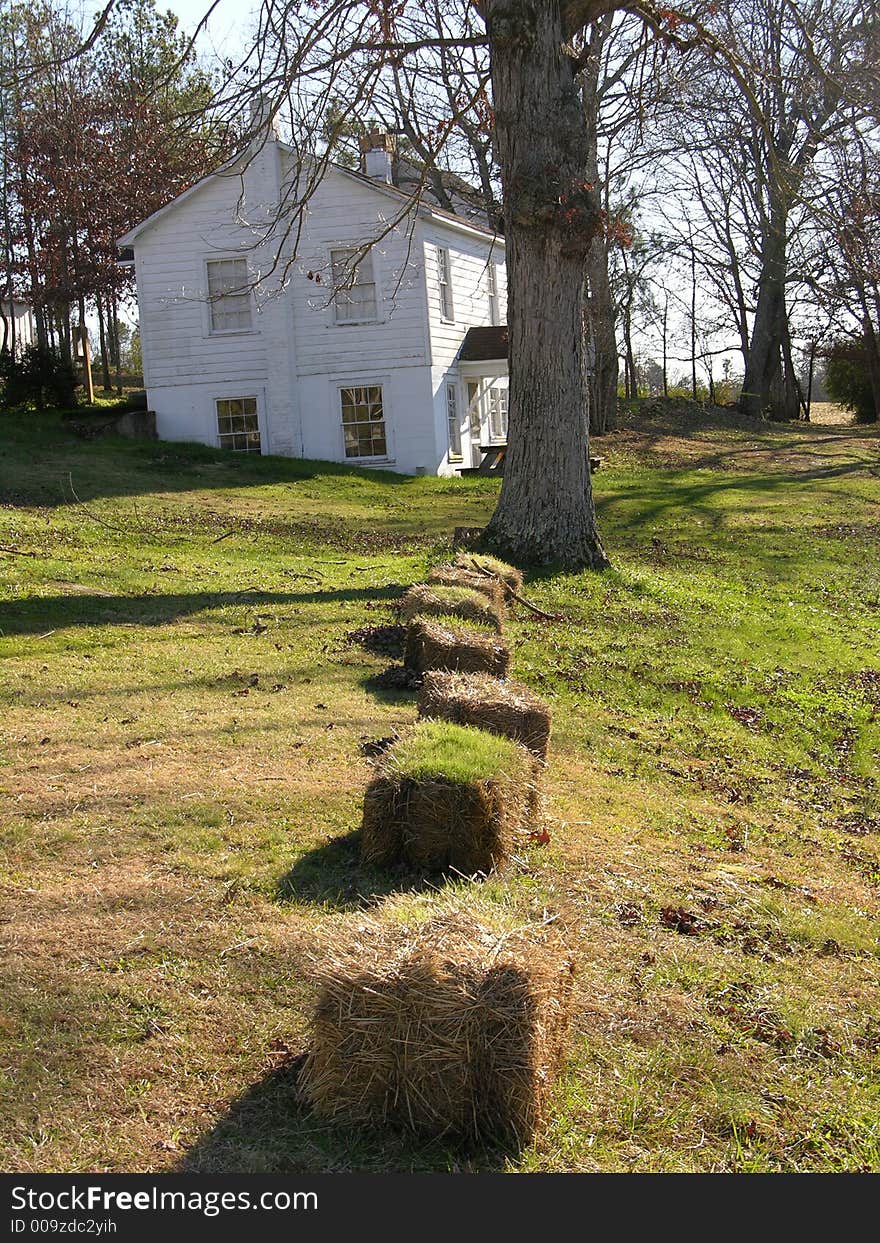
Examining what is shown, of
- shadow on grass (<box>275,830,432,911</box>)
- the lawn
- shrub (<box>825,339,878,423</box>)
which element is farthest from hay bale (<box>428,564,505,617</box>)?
shrub (<box>825,339,878,423</box>)

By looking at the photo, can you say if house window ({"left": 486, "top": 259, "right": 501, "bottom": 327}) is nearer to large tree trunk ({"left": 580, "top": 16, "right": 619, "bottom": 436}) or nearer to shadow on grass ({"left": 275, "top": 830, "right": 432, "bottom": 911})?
large tree trunk ({"left": 580, "top": 16, "right": 619, "bottom": 436})

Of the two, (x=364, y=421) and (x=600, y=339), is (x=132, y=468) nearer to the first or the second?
(x=364, y=421)

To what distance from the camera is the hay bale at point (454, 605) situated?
372 inches

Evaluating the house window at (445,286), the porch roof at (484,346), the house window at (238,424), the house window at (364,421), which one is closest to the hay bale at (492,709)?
the house window at (364,421)

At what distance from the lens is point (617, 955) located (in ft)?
16.4

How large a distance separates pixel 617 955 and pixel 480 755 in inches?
45.3

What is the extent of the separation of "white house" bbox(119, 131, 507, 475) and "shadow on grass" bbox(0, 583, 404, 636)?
13.9 m

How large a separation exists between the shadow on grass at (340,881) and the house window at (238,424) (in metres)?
21.8

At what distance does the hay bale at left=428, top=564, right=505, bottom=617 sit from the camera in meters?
10.5

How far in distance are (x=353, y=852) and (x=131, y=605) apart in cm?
630

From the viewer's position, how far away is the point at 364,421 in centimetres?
2623

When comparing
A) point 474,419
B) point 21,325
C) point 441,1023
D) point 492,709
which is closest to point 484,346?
point 474,419

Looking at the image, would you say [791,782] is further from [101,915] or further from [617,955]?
[101,915]

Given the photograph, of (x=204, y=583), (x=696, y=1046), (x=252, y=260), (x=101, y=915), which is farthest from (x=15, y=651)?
(x=252, y=260)
